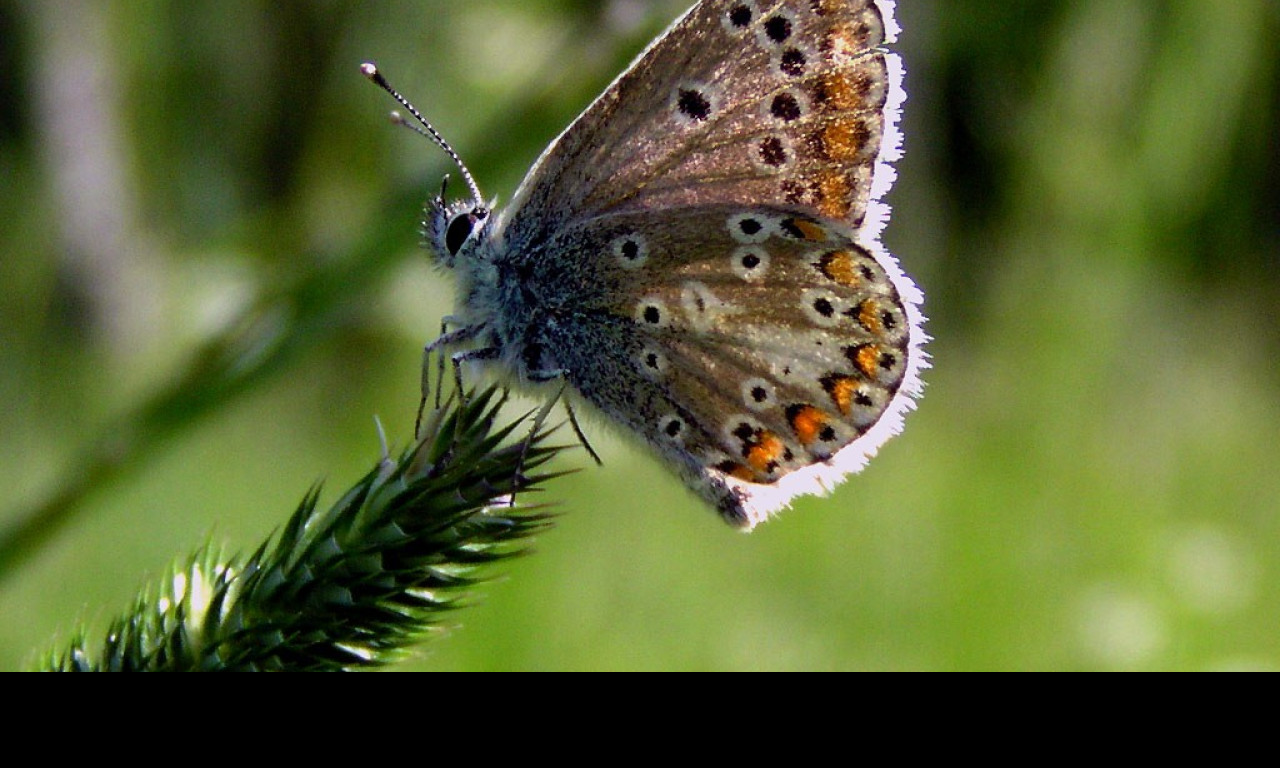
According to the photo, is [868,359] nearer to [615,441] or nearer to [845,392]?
[845,392]

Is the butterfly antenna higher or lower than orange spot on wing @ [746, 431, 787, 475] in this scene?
higher

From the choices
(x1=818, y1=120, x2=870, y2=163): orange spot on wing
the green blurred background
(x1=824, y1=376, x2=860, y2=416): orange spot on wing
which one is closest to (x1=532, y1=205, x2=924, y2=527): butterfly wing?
(x1=824, y1=376, x2=860, y2=416): orange spot on wing

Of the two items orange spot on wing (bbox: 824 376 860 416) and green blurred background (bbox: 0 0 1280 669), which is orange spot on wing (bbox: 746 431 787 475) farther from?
green blurred background (bbox: 0 0 1280 669)

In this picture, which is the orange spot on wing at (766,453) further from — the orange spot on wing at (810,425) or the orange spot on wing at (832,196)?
the orange spot on wing at (832,196)

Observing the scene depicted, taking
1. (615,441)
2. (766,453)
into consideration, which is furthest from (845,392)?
(615,441)

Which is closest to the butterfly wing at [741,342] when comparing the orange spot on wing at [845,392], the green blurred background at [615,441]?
the orange spot on wing at [845,392]
